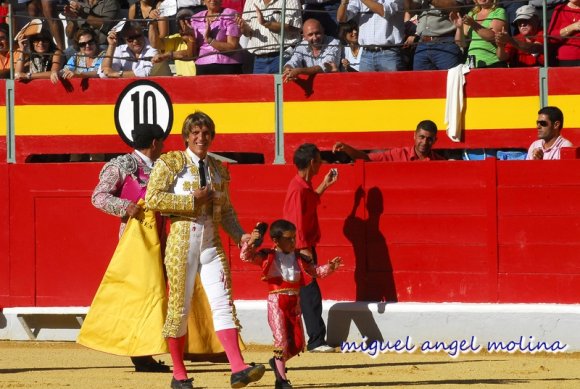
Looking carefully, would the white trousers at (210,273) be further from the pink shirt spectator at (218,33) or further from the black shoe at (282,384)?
the pink shirt spectator at (218,33)

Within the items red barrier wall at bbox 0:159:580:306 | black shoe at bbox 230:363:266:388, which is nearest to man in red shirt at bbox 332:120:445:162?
red barrier wall at bbox 0:159:580:306

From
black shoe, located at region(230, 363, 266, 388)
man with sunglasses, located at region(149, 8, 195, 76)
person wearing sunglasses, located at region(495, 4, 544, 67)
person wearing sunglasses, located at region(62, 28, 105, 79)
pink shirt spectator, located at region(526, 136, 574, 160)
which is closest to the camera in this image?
black shoe, located at region(230, 363, 266, 388)

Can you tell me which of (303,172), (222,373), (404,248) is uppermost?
(303,172)

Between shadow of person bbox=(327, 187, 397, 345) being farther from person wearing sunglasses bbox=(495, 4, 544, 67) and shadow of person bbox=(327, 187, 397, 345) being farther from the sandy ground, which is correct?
person wearing sunglasses bbox=(495, 4, 544, 67)

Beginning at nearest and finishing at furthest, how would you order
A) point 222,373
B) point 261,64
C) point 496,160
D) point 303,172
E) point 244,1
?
point 222,373
point 303,172
point 496,160
point 261,64
point 244,1

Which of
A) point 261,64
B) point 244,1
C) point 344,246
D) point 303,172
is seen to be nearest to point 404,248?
point 344,246

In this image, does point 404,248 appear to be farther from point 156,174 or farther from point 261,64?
point 156,174

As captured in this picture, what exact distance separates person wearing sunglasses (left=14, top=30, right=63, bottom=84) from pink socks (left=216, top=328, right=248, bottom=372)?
4362mm

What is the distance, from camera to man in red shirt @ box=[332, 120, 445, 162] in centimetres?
881

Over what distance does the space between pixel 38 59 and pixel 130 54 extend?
0.77 m

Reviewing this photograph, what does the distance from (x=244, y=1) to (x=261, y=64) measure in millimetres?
948

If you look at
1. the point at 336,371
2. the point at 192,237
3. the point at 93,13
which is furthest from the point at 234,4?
the point at 192,237

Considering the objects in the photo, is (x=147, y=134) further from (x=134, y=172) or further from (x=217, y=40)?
(x=217, y=40)

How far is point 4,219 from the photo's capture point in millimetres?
10031
